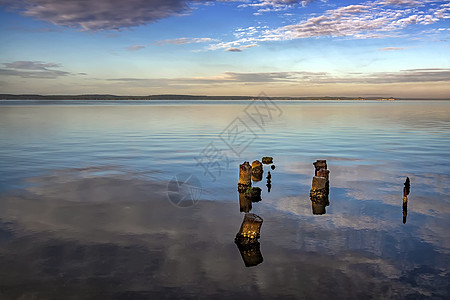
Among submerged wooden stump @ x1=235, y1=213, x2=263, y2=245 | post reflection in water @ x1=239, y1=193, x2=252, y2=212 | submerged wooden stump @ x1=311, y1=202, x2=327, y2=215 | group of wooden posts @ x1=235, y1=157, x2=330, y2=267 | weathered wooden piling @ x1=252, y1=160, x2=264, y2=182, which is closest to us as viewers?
group of wooden posts @ x1=235, y1=157, x2=330, y2=267

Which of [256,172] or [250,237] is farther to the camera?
[256,172]

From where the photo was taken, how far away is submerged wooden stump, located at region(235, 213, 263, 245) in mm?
15344

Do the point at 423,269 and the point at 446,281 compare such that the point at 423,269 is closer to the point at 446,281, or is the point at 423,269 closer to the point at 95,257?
the point at 446,281

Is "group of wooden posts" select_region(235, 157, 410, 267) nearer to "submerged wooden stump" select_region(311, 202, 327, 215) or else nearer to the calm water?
"submerged wooden stump" select_region(311, 202, 327, 215)

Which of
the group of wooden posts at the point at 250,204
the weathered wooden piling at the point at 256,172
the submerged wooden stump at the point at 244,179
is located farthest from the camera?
the weathered wooden piling at the point at 256,172

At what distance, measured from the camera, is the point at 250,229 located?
51.1ft

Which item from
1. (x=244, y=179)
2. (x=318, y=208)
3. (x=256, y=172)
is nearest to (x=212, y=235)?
(x=318, y=208)

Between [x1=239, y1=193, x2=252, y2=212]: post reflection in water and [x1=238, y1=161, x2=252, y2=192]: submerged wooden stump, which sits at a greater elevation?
[x1=238, y1=161, x2=252, y2=192]: submerged wooden stump

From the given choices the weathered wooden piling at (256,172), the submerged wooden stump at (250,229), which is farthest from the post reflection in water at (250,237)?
the weathered wooden piling at (256,172)

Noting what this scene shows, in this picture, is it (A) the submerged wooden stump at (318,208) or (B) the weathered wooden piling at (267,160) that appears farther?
(B) the weathered wooden piling at (267,160)

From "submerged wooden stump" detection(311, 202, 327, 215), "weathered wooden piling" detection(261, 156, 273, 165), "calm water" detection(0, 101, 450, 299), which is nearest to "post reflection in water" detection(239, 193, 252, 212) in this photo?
"calm water" detection(0, 101, 450, 299)

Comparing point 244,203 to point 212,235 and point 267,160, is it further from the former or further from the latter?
point 267,160

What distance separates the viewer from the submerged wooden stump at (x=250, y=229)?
15.3 meters

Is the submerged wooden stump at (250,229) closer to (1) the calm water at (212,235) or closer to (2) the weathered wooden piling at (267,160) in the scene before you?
(1) the calm water at (212,235)
